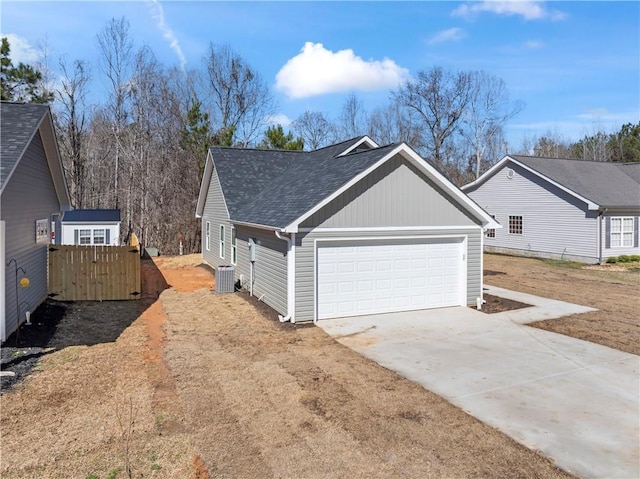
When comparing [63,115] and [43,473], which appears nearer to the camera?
[43,473]

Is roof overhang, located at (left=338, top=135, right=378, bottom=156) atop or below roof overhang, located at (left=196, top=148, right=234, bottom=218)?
atop

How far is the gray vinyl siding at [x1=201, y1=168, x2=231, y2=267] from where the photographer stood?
1835 cm

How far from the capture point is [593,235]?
22.5 metres

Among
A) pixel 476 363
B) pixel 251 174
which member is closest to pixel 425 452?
pixel 476 363

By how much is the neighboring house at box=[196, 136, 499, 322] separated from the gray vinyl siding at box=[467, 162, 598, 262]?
43.9 ft

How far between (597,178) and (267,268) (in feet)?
73.2

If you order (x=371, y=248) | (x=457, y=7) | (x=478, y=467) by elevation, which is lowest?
(x=478, y=467)

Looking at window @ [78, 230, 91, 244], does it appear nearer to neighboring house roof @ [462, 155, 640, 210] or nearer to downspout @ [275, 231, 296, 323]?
downspout @ [275, 231, 296, 323]

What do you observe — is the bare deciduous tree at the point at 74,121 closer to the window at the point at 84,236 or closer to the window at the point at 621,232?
the window at the point at 84,236

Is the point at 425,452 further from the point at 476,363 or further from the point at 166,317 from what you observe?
the point at 166,317

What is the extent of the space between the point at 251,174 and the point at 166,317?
9.40 meters

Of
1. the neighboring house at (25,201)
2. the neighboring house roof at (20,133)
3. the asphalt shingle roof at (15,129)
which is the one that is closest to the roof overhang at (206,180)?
the neighboring house at (25,201)

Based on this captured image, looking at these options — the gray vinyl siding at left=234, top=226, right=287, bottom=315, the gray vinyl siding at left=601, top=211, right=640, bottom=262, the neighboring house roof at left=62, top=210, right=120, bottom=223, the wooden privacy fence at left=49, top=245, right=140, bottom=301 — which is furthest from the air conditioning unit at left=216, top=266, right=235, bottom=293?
the gray vinyl siding at left=601, top=211, right=640, bottom=262

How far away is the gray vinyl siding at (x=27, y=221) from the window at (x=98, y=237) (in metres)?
8.53
